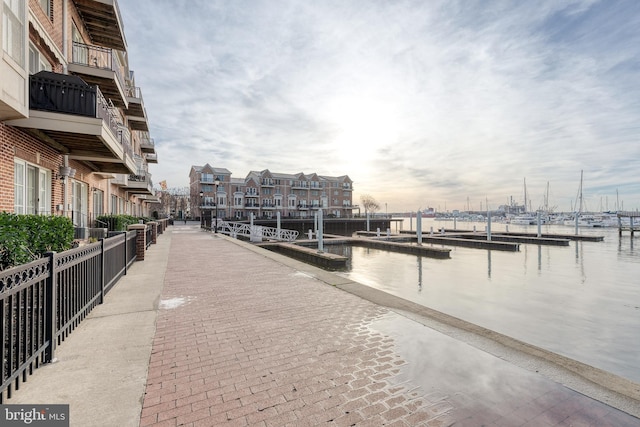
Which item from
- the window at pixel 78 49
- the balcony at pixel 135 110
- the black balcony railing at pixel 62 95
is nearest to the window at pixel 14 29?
the black balcony railing at pixel 62 95

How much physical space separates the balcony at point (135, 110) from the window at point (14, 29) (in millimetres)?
14826

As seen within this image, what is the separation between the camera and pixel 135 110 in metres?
22.4

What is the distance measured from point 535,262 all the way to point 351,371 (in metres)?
19.4

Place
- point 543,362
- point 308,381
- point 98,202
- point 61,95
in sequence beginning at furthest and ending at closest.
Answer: point 98,202
point 61,95
point 543,362
point 308,381

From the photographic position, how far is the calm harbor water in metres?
6.41

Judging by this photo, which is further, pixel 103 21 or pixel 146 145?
pixel 146 145

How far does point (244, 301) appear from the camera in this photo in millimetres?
6645

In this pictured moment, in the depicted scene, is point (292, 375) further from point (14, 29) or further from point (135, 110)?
point (135, 110)

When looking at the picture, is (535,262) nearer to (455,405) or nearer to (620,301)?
(620,301)

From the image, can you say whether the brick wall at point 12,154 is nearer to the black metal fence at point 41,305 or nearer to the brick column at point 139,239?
the brick column at point 139,239

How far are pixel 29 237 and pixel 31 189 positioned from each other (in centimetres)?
441

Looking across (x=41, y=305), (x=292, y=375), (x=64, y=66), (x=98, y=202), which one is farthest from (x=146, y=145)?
(x=292, y=375)

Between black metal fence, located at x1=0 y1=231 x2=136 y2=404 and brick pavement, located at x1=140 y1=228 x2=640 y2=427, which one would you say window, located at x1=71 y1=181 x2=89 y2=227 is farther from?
brick pavement, located at x1=140 y1=228 x2=640 y2=427

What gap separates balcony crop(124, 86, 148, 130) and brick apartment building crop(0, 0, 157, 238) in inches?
244
